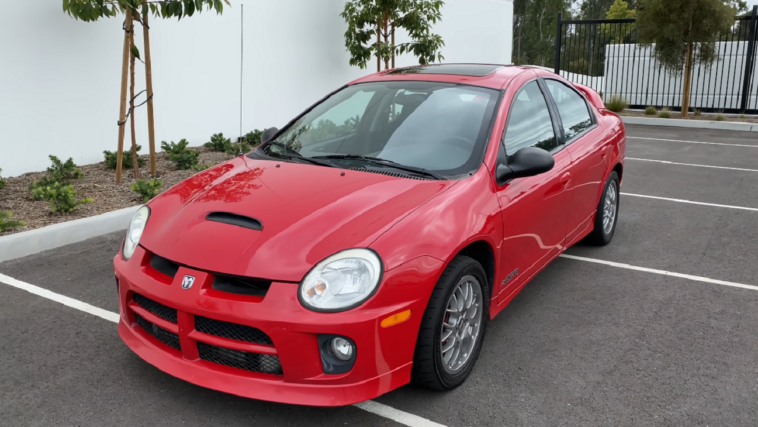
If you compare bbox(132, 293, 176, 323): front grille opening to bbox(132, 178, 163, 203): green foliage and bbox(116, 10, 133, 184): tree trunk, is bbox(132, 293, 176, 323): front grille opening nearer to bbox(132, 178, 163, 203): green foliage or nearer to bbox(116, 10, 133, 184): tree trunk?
bbox(132, 178, 163, 203): green foliage

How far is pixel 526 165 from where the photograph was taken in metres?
3.50

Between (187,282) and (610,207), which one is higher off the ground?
(187,282)

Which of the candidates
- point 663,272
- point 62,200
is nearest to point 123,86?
point 62,200

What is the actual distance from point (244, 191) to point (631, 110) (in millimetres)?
17527

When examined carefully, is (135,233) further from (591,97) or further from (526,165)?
(591,97)

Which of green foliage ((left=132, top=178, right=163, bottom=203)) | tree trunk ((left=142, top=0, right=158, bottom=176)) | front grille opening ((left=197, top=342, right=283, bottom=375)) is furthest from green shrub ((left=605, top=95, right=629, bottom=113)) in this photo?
front grille opening ((left=197, top=342, right=283, bottom=375))

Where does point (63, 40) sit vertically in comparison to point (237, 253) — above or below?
above

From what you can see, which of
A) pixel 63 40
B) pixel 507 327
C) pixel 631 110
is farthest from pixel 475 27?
pixel 507 327

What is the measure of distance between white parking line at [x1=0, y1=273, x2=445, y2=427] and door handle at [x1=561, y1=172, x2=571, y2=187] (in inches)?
81.1

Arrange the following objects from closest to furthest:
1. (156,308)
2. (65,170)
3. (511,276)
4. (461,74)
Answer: (156,308), (511,276), (461,74), (65,170)

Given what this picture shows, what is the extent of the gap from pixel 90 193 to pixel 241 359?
184 inches

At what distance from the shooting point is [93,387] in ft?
10.4

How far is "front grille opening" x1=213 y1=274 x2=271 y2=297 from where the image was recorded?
2.71 metres

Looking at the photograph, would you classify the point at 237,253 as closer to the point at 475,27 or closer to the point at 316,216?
the point at 316,216
